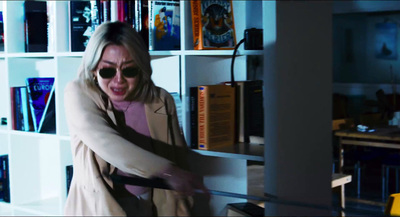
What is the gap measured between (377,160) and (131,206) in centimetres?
411

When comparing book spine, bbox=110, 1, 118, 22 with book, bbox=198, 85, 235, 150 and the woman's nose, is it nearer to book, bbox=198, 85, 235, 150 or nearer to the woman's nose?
the woman's nose

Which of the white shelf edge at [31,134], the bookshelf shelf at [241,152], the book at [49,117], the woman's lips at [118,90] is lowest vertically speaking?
the bookshelf shelf at [241,152]

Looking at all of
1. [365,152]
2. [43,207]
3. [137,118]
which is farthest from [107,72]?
[365,152]

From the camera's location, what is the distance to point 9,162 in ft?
9.77

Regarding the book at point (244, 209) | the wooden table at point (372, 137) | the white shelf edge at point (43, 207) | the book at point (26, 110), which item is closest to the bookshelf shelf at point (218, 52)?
the book at point (244, 209)

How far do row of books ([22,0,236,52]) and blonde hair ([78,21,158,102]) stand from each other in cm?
11

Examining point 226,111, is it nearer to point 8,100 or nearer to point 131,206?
point 131,206

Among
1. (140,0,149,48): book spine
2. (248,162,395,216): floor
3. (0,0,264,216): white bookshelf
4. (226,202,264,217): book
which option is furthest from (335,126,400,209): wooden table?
(140,0,149,48): book spine

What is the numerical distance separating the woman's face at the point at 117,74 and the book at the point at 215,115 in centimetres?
31

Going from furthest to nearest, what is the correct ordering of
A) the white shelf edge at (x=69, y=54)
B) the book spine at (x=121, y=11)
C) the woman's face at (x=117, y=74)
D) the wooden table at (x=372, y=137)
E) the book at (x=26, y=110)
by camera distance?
the wooden table at (x=372, y=137)
the book at (x=26, y=110)
the white shelf edge at (x=69, y=54)
the book spine at (x=121, y=11)
the woman's face at (x=117, y=74)

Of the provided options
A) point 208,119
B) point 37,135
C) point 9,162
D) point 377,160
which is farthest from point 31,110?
point 377,160

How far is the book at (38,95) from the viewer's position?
2738 millimetres

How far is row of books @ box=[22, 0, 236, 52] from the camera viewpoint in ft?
7.55

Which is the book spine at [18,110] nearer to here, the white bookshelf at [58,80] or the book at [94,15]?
the white bookshelf at [58,80]
